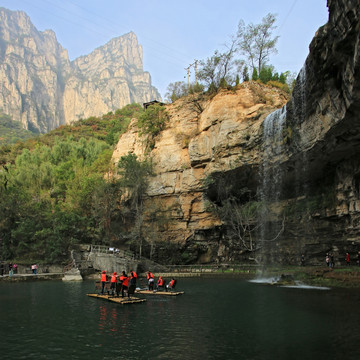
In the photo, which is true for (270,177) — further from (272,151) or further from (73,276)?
(73,276)

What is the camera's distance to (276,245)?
35219 millimetres

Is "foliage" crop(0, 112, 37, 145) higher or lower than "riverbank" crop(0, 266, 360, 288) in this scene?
higher

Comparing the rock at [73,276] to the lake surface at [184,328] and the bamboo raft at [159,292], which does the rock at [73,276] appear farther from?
the lake surface at [184,328]

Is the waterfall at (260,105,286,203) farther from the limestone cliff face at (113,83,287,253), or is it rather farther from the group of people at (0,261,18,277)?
the group of people at (0,261,18,277)

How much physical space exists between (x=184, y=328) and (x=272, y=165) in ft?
76.2

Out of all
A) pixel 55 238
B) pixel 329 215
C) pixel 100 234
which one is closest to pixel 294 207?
pixel 329 215

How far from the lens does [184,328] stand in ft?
37.2

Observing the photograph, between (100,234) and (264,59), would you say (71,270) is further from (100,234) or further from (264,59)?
(264,59)

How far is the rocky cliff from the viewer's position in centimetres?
2170

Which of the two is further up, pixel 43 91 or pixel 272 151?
pixel 43 91

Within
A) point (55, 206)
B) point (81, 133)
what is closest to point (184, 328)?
point (55, 206)

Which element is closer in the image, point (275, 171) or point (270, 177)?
point (275, 171)

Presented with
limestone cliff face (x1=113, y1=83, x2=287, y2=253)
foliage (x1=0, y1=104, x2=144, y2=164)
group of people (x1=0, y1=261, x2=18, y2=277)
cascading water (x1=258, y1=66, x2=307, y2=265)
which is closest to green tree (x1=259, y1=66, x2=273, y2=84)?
limestone cliff face (x1=113, y1=83, x2=287, y2=253)

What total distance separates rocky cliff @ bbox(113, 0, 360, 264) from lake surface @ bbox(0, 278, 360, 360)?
11.7 meters
